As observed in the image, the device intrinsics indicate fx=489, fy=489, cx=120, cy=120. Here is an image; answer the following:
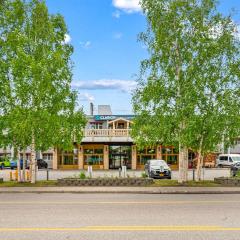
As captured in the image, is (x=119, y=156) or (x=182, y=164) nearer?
(x=182, y=164)

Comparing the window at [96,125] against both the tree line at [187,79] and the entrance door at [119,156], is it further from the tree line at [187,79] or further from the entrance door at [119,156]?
the tree line at [187,79]

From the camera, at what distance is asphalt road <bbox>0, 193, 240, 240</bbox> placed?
33.7ft

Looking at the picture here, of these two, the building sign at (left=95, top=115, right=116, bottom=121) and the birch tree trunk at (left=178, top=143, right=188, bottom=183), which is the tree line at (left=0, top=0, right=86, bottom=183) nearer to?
the birch tree trunk at (left=178, top=143, right=188, bottom=183)

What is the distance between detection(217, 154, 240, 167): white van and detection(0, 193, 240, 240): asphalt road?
52.0m

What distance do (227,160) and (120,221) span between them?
58539 millimetres

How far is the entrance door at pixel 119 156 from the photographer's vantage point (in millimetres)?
65688

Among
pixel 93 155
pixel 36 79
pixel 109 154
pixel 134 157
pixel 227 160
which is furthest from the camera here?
pixel 227 160

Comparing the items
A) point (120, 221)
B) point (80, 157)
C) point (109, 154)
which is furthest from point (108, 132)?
point (120, 221)

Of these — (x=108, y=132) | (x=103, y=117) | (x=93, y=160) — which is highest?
(x=103, y=117)

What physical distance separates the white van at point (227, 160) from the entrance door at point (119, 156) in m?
14.1

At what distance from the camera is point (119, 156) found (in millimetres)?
65812

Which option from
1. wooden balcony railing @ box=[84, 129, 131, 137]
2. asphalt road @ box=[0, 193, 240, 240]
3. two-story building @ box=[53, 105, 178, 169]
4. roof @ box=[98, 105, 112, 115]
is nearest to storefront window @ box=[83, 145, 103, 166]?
two-story building @ box=[53, 105, 178, 169]

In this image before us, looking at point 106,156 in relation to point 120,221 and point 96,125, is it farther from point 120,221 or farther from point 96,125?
point 120,221

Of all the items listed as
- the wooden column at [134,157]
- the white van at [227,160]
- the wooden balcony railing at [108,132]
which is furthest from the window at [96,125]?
the white van at [227,160]
